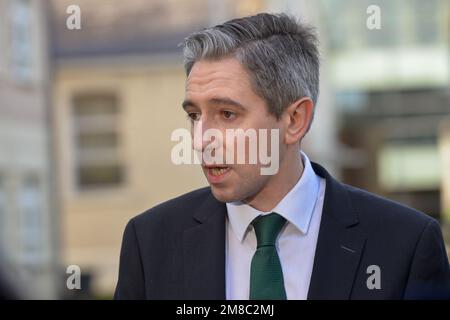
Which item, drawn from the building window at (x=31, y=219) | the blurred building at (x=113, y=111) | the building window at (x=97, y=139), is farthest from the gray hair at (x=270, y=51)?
the building window at (x=97, y=139)

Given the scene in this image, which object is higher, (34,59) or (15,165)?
(34,59)

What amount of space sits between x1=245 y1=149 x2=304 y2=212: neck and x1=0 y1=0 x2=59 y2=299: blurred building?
12205mm

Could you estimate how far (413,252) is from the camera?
6.22 ft

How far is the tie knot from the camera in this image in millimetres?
1913

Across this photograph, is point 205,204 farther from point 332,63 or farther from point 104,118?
point 332,63

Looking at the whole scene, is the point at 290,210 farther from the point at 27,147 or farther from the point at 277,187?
the point at 27,147

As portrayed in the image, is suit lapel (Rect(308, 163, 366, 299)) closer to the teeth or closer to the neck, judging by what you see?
the neck

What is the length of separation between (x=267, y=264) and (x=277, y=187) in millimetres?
161

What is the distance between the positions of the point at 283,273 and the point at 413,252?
238 mm

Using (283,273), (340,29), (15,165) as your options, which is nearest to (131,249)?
(283,273)

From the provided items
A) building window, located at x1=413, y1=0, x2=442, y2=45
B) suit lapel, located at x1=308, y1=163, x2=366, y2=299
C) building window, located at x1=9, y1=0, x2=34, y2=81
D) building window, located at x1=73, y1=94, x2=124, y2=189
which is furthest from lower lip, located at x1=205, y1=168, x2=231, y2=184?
building window, located at x1=413, y1=0, x2=442, y2=45

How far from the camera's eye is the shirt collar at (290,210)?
6.37ft

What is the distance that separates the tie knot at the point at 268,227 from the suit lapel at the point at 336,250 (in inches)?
3.1

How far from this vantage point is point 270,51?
192cm
